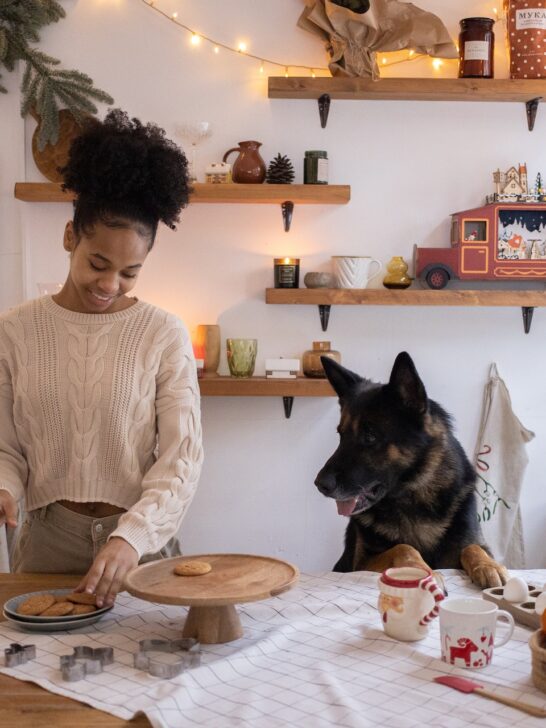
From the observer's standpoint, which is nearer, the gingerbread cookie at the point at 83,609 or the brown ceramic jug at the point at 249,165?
the gingerbread cookie at the point at 83,609

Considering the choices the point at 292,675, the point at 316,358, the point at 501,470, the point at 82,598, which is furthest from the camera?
the point at 501,470

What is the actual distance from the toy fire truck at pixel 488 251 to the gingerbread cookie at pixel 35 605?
2311 millimetres

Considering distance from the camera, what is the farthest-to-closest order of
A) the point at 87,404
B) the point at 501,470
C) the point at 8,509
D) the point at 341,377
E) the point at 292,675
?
the point at 501,470
the point at 341,377
the point at 87,404
the point at 8,509
the point at 292,675

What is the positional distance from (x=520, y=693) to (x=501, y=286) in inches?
102

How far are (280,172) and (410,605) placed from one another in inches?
92.6

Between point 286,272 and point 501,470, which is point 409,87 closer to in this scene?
point 286,272

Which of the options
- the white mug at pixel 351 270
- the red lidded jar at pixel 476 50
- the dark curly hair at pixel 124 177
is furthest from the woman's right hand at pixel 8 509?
the red lidded jar at pixel 476 50

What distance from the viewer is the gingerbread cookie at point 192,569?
61.2 inches

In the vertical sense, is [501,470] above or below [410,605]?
below

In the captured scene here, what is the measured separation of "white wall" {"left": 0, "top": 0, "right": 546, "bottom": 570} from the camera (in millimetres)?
3621

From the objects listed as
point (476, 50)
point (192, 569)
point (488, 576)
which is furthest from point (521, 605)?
point (476, 50)

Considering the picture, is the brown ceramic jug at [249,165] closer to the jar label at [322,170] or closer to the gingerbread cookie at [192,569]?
the jar label at [322,170]

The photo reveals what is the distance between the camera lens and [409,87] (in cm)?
347

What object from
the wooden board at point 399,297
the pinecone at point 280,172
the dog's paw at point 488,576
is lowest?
the dog's paw at point 488,576
